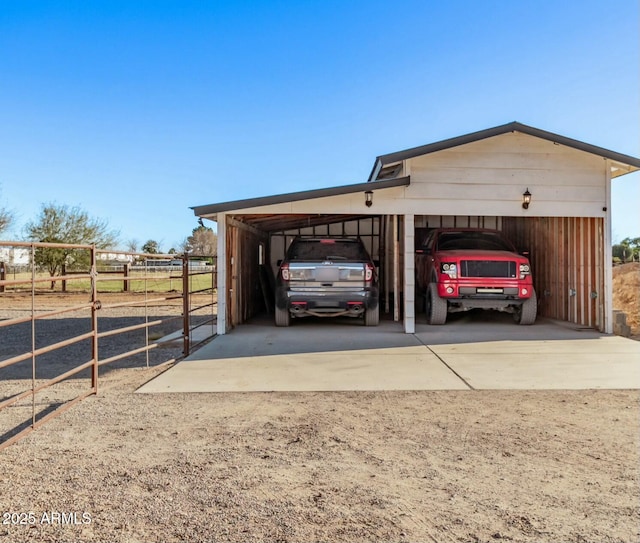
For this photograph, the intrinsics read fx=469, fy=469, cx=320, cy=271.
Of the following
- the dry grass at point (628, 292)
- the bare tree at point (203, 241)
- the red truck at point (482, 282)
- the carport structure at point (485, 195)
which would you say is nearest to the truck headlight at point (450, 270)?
the red truck at point (482, 282)

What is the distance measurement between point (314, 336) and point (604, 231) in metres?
6.09

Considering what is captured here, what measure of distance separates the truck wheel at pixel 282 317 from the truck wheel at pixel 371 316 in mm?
1647

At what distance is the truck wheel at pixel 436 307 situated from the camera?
9.81m

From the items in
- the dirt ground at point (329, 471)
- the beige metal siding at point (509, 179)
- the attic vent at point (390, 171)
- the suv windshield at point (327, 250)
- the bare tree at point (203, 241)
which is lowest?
the dirt ground at point (329, 471)

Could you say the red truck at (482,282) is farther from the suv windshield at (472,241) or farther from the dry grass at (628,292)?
the dry grass at (628,292)

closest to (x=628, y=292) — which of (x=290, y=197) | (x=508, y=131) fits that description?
(x=508, y=131)

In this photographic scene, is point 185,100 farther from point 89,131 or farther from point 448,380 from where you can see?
point 448,380

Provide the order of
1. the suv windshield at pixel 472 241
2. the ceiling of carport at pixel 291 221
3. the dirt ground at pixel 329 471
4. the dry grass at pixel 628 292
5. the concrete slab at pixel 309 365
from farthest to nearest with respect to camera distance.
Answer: the dry grass at pixel 628 292 → the ceiling of carport at pixel 291 221 → the suv windshield at pixel 472 241 → the concrete slab at pixel 309 365 → the dirt ground at pixel 329 471

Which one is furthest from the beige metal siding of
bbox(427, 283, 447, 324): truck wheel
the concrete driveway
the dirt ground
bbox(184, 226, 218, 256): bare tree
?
bbox(184, 226, 218, 256): bare tree

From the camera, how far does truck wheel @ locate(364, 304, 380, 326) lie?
9.76 m

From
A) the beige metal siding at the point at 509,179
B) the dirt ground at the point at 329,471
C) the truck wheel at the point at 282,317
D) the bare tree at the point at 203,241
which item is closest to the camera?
the dirt ground at the point at 329,471

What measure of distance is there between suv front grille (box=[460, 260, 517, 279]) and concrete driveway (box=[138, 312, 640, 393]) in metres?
1.13

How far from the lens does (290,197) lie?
28.9ft

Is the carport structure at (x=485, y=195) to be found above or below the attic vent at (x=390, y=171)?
below
